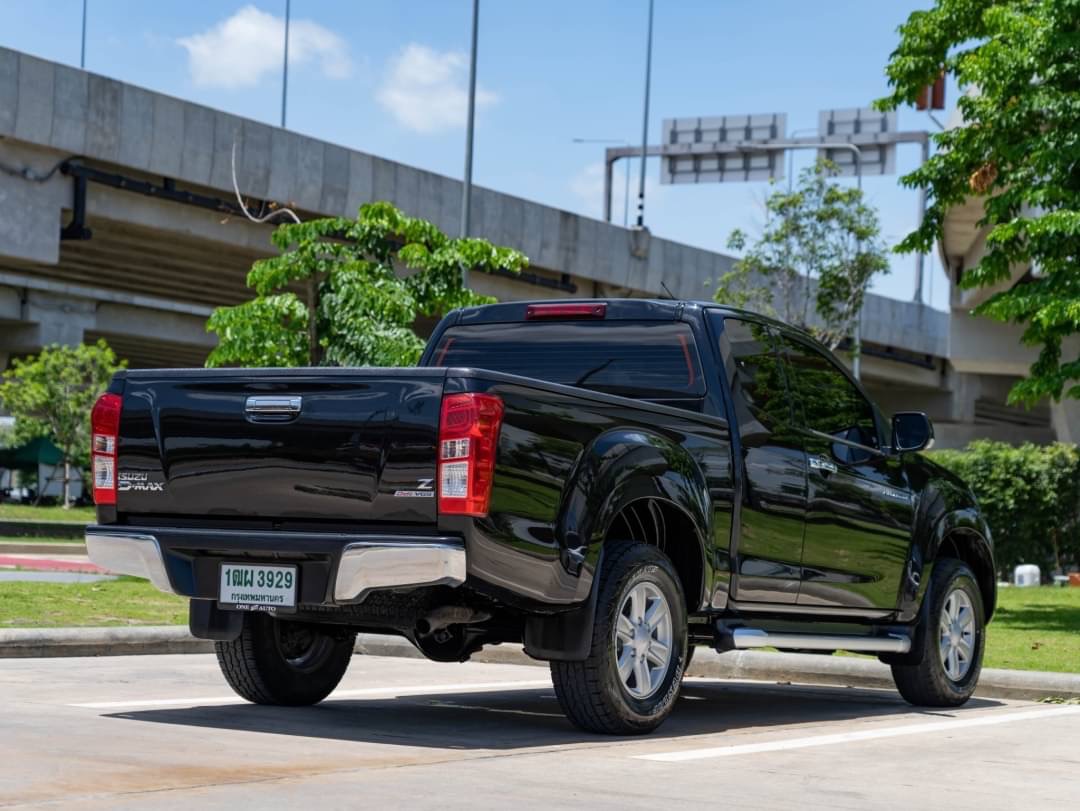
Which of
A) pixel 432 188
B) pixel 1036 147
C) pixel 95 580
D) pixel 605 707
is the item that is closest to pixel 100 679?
pixel 605 707

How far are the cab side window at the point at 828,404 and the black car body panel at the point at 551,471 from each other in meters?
0.02

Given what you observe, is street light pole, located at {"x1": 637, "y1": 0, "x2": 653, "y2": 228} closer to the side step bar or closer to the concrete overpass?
the concrete overpass

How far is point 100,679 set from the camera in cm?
994

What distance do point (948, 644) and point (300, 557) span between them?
453 centimetres

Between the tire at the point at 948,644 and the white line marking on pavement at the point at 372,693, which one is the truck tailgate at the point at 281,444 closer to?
the white line marking on pavement at the point at 372,693

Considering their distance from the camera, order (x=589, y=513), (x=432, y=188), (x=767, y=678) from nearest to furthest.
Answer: (x=589, y=513) < (x=767, y=678) < (x=432, y=188)

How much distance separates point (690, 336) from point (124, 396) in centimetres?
270

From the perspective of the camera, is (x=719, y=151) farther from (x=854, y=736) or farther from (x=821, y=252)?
(x=854, y=736)

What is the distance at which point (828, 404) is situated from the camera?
9789 mm

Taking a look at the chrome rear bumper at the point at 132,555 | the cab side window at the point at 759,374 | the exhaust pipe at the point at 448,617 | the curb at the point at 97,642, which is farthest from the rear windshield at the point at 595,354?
the curb at the point at 97,642

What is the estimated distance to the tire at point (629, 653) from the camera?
25.2 feet

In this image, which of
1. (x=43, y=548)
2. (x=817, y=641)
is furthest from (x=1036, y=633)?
(x=43, y=548)

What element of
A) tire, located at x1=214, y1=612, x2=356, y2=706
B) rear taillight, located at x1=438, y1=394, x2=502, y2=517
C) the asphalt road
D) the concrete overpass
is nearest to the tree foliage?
the concrete overpass

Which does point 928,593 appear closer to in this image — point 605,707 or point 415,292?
point 605,707
